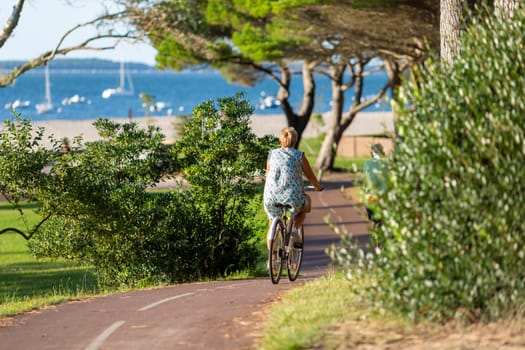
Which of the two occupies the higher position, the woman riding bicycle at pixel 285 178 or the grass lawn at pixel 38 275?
the woman riding bicycle at pixel 285 178

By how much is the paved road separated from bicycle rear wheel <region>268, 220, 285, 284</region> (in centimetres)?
19

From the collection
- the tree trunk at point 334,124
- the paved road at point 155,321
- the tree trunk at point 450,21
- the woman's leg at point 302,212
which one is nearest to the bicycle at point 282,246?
the woman's leg at point 302,212

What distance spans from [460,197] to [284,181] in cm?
382

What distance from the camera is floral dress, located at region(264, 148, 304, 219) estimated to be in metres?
11.2

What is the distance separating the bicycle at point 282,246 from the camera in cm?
1123

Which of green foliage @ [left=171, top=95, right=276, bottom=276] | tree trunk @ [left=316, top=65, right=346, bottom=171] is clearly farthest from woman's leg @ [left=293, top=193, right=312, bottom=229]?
tree trunk @ [left=316, top=65, right=346, bottom=171]

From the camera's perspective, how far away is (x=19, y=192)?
15.2 metres

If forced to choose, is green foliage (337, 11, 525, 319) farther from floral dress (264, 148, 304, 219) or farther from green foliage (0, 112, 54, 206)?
green foliage (0, 112, 54, 206)

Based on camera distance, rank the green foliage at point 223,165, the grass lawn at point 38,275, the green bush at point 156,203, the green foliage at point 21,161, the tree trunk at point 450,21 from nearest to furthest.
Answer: the tree trunk at point 450,21 → the green foliage at point 21,161 → the green bush at point 156,203 → the grass lawn at point 38,275 → the green foliage at point 223,165

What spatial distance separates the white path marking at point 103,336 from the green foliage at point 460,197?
7.48ft

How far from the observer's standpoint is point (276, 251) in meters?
11.6

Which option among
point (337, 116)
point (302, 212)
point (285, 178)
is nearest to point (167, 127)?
point (337, 116)

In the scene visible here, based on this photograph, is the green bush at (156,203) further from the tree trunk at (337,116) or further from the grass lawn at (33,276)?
the tree trunk at (337,116)

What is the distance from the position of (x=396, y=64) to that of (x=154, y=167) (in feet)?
77.8
